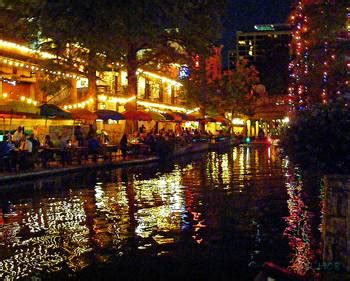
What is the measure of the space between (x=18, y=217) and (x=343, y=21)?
9753 mm

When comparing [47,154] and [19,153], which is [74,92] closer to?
[47,154]

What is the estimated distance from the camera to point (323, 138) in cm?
682

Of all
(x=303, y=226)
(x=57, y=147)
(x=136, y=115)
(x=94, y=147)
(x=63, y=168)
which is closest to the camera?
(x=303, y=226)

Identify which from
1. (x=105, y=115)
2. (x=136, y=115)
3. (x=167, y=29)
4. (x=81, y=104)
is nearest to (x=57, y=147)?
(x=105, y=115)

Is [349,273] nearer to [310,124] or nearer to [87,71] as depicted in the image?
[310,124]

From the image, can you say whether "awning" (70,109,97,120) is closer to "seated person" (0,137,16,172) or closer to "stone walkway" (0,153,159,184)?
"stone walkway" (0,153,159,184)

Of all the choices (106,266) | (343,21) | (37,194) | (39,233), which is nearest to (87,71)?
(37,194)

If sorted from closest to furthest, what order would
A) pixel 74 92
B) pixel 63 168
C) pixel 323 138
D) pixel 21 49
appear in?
pixel 323 138 < pixel 63 168 < pixel 21 49 < pixel 74 92

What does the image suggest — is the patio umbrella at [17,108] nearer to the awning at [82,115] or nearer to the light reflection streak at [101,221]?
the awning at [82,115]

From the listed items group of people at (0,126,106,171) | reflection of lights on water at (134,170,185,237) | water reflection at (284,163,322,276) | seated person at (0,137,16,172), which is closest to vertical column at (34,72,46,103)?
group of people at (0,126,106,171)

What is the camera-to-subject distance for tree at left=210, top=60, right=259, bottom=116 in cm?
7943

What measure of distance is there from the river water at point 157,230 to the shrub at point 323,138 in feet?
5.68

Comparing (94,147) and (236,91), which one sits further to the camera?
(236,91)

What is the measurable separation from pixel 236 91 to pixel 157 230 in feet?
231
